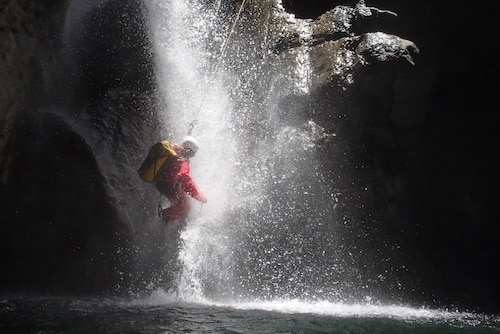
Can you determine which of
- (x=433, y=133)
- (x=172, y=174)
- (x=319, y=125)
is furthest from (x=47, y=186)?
(x=433, y=133)

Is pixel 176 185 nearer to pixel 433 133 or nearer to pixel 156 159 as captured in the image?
pixel 156 159

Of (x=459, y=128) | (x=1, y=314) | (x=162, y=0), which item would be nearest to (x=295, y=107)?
(x=162, y=0)

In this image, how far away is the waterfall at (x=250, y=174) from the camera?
9633 mm

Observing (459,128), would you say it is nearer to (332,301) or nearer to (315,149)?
(315,149)

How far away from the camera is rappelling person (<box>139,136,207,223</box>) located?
27.8ft

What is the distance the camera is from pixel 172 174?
8.79 meters

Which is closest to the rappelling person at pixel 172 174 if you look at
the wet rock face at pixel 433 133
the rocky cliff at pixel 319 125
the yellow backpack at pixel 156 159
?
the yellow backpack at pixel 156 159

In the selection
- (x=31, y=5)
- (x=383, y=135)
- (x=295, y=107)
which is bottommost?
(x=383, y=135)

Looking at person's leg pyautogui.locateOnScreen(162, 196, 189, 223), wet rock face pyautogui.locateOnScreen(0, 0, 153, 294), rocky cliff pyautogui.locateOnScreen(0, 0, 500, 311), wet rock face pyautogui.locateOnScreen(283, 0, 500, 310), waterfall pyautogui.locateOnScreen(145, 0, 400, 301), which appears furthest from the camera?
wet rock face pyautogui.locateOnScreen(283, 0, 500, 310)

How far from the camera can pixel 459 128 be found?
13.9m

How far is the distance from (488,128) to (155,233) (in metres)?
11.4

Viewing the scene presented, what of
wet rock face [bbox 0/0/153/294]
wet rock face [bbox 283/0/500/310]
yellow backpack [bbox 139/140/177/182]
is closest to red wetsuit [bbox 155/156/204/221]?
yellow backpack [bbox 139/140/177/182]

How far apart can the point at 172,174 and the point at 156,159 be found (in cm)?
52

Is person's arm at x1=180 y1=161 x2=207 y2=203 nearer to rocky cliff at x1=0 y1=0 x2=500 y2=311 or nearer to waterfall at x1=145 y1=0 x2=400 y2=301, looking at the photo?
waterfall at x1=145 y1=0 x2=400 y2=301
